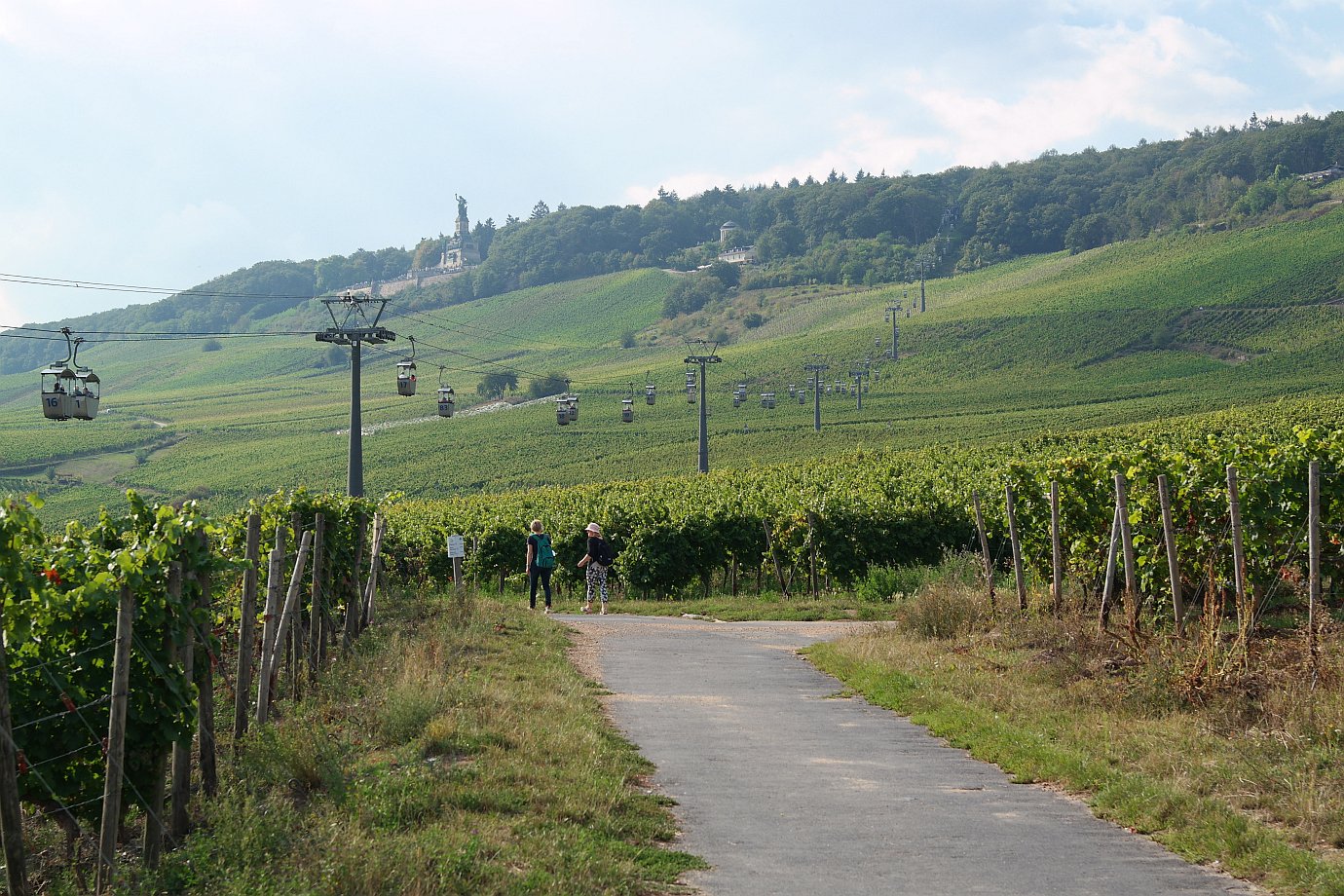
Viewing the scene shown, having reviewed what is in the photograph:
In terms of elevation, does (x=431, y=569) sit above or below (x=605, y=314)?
below

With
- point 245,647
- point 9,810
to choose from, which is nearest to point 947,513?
point 245,647

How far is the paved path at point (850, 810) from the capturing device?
6.69 meters

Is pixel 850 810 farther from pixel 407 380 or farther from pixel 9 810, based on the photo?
pixel 407 380

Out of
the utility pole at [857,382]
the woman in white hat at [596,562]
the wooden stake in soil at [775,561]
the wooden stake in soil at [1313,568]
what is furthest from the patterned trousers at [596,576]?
the utility pole at [857,382]

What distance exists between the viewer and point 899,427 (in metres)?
85.1

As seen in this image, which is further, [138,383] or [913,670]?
[138,383]

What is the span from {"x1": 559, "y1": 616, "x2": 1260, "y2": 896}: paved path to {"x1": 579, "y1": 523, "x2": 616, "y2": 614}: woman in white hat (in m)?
9.88

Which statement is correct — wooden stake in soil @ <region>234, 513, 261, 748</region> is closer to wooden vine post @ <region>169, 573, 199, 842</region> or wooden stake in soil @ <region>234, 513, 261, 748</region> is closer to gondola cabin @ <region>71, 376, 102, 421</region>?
wooden vine post @ <region>169, 573, 199, 842</region>

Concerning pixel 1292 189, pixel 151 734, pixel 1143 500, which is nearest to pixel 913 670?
pixel 1143 500

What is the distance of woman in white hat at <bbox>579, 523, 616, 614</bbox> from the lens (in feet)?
77.5

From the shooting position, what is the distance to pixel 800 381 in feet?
367

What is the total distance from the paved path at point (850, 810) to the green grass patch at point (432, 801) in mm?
405

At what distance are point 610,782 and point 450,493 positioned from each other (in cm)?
7419

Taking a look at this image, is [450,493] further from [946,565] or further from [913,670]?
[913,670]
